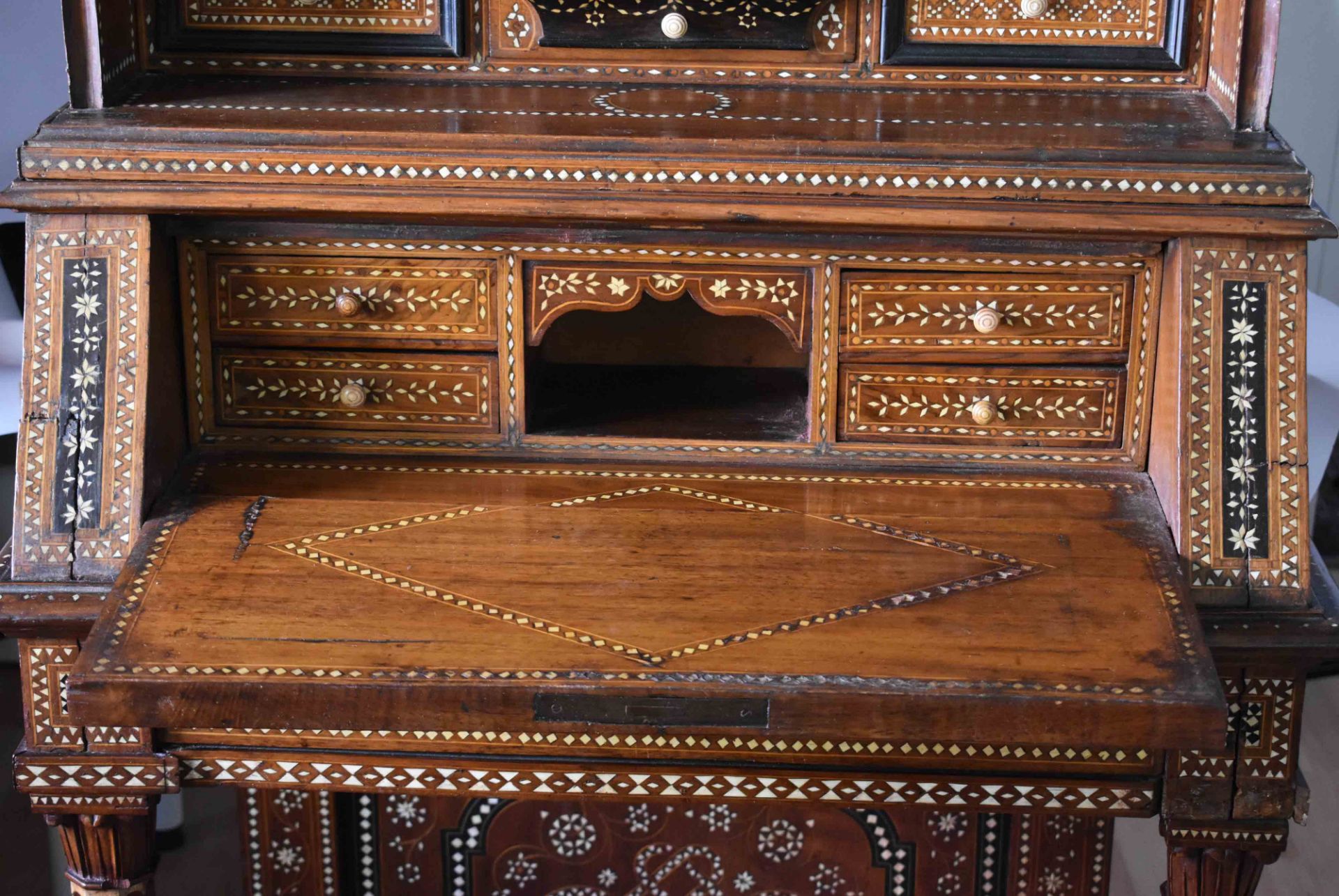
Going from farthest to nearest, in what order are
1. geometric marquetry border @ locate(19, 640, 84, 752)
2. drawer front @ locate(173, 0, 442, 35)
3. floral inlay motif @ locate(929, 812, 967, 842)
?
floral inlay motif @ locate(929, 812, 967, 842), drawer front @ locate(173, 0, 442, 35), geometric marquetry border @ locate(19, 640, 84, 752)

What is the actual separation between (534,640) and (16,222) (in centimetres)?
178

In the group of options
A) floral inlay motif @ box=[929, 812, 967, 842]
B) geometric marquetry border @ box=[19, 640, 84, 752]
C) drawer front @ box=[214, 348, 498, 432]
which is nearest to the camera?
geometric marquetry border @ box=[19, 640, 84, 752]

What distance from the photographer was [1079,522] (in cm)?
186

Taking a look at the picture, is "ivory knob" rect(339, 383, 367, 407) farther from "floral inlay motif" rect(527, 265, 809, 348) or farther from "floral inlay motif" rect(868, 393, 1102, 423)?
"floral inlay motif" rect(868, 393, 1102, 423)

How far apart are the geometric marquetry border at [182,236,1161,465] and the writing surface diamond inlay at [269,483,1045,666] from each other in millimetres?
134

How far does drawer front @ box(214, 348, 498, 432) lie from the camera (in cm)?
200

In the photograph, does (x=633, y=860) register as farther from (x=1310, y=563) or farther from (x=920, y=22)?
(x=920, y=22)

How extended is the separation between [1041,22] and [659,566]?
0.92 meters

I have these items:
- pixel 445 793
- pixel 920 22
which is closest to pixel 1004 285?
pixel 920 22

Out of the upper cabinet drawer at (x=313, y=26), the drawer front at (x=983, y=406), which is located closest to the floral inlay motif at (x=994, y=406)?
the drawer front at (x=983, y=406)

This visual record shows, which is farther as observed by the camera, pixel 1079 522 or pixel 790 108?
pixel 790 108

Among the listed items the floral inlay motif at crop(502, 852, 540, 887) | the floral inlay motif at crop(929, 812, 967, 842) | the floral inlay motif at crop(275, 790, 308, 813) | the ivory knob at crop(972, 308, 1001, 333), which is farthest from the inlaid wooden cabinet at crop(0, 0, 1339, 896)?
the floral inlay motif at crop(502, 852, 540, 887)

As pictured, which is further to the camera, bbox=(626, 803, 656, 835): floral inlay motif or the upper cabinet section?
bbox=(626, 803, 656, 835): floral inlay motif

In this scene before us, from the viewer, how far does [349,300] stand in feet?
6.36
